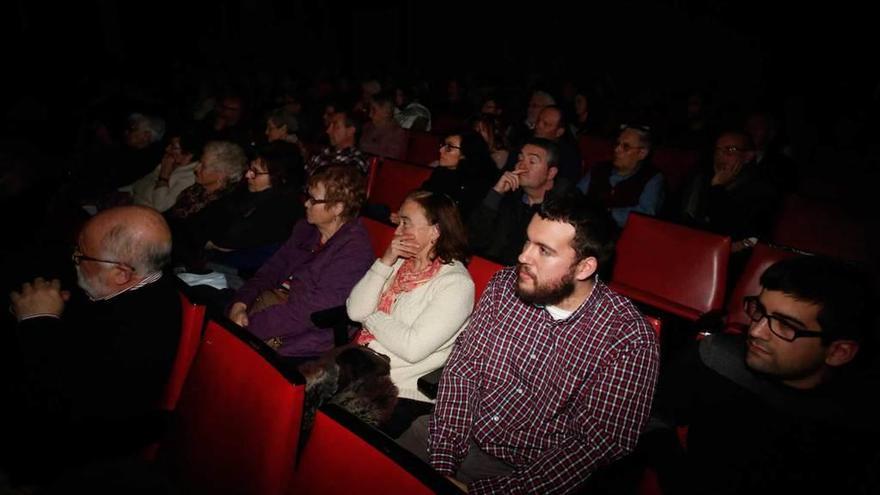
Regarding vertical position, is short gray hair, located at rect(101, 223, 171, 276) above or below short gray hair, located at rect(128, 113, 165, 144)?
above

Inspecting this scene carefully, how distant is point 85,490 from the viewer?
116cm

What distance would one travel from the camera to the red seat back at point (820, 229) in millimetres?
2951

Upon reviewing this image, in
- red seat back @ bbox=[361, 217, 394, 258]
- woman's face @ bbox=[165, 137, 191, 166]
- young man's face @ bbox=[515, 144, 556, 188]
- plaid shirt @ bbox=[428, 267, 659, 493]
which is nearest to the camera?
plaid shirt @ bbox=[428, 267, 659, 493]

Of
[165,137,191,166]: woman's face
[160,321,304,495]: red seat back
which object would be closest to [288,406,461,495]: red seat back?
[160,321,304,495]: red seat back

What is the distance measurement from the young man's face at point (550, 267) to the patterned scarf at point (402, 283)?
0.53 meters

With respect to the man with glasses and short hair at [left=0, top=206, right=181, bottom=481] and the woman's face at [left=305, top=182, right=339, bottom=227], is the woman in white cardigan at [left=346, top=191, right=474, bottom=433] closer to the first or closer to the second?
the woman's face at [left=305, top=182, right=339, bottom=227]

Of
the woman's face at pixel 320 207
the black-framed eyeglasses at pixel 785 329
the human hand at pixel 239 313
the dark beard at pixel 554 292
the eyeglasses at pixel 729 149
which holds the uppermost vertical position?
the eyeglasses at pixel 729 149

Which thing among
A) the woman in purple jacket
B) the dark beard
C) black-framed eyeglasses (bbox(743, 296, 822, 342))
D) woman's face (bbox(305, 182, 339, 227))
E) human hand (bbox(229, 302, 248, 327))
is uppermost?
black-framed eyeglasses (bbox(743, 296, 822, 342))

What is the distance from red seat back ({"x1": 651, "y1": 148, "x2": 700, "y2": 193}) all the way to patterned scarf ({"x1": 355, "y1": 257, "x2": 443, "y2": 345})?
356 centimetres

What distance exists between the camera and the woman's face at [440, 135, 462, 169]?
12.6ft

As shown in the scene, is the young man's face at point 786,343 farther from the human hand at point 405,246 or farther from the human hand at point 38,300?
the human hand at point 38,300

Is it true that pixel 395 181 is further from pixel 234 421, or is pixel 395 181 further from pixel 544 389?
pixel 234 421

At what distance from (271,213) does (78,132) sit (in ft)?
14.7

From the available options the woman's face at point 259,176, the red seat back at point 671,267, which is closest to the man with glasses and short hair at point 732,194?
the red seat back at point 671,267
